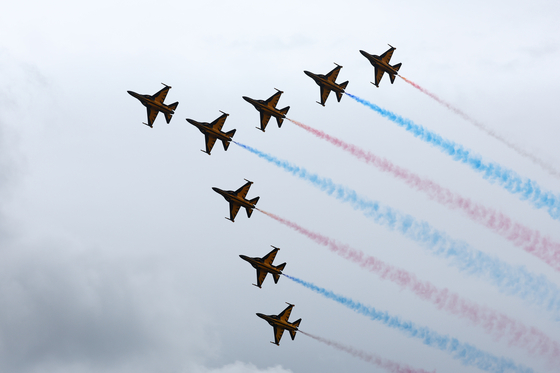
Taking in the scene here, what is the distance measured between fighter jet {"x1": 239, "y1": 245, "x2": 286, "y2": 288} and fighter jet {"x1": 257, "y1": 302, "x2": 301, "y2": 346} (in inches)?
246

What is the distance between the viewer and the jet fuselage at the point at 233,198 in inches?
3693

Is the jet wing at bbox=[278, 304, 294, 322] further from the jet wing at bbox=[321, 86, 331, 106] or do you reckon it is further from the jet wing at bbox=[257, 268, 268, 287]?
the jet wing at bbox=[321, 86, 331, 106]

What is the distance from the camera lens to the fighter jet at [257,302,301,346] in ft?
317

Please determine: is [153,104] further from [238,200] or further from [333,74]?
[333,74]

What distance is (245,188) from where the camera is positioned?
95375mm

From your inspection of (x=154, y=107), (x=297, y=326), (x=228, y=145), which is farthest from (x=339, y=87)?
(x=297, y=326)

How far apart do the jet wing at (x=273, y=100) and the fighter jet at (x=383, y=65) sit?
1522 centimetres

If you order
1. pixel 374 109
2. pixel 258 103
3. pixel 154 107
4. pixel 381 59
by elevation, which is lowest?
pixel 154 107

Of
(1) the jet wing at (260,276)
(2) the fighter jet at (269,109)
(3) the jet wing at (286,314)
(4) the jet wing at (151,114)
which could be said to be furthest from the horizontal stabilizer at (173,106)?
(3) the jet wing at (286,314)

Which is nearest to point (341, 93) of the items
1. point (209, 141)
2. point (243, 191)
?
point (243, 191)

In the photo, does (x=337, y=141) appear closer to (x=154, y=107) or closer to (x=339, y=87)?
(x=339, y=87)

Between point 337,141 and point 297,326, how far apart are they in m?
31.8

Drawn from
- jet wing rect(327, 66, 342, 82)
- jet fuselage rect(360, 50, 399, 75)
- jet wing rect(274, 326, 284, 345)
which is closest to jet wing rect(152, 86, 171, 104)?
jet wing rect(327, 66, 342, 82)

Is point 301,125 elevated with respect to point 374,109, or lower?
lower
